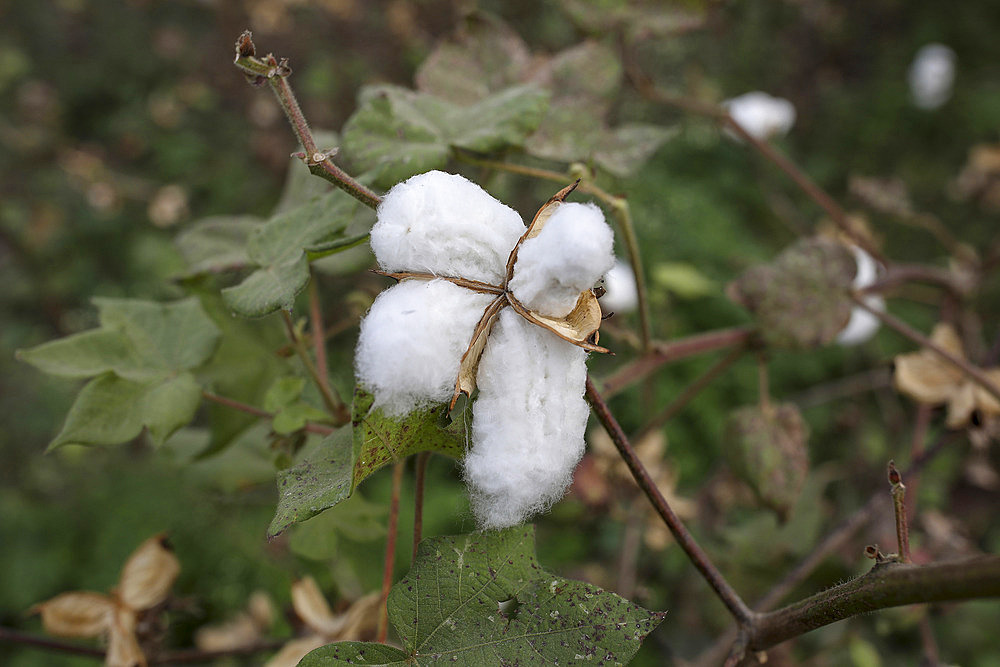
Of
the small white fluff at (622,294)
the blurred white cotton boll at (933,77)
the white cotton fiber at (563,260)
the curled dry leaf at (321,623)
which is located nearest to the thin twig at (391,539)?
the curled dry leaf at (321,623)

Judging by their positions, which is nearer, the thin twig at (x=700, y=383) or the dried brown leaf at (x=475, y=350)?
the dried brown leaf at (x=475, y=350)

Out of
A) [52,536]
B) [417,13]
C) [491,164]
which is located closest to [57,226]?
[52,536]

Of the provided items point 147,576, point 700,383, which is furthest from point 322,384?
point 700,383

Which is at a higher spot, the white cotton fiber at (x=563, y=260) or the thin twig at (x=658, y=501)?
the white cotton fiber at (x=563, y=260)

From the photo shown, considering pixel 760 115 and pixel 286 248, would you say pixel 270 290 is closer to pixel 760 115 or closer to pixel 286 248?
pixel 286 248

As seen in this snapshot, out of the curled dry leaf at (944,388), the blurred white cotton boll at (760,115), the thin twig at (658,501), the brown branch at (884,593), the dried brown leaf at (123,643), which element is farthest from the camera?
the blurred white cotton boll at (760,115)

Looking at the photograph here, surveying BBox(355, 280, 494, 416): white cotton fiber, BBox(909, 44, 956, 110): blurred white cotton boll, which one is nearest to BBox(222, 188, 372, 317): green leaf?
BBox(355, 280, 494, 416): white cotton fiber

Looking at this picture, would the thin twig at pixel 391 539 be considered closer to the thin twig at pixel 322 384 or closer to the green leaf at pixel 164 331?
the thin twig at pixel 322 384
